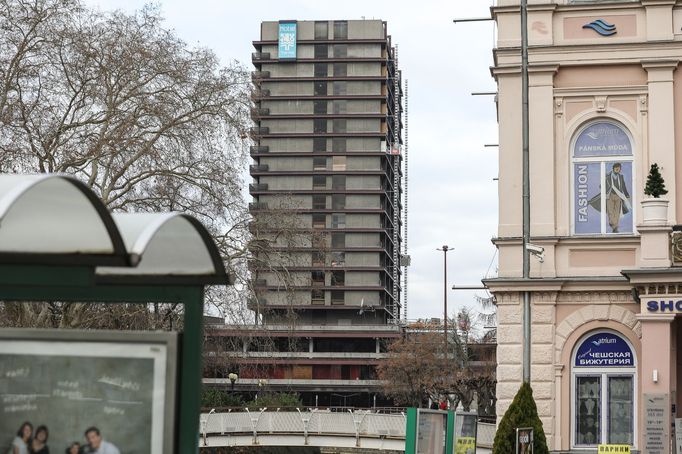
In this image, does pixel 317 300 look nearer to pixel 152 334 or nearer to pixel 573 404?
pixel 573 404

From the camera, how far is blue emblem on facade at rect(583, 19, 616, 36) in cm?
2905

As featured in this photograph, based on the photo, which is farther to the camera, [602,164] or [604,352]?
[602,164]

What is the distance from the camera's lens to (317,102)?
134 metres

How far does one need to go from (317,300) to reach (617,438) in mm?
101972

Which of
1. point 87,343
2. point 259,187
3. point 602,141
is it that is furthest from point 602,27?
point 259,187

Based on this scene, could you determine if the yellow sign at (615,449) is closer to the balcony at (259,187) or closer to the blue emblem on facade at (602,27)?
the blue emblem on facade at (602,27)

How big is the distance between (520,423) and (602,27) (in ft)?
30.4

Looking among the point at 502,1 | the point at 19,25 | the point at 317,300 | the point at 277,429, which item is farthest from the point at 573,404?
the point at 317,300

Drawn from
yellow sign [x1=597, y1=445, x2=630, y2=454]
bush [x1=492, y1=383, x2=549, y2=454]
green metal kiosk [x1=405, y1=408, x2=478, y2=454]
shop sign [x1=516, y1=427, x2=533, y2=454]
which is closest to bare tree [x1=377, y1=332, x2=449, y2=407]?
bush [x1=492, y1=383, x2=549, y2=454]

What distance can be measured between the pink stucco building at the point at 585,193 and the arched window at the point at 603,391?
0.08ft

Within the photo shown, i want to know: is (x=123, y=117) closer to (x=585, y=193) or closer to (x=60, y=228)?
(x=585, y=193)

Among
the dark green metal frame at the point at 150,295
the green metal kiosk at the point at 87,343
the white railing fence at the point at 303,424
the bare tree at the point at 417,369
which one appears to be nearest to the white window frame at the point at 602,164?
the white railing fence at the point at 303,424

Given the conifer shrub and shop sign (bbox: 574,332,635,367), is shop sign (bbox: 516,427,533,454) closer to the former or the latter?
shop sign (bbox: 574,332,635,367)

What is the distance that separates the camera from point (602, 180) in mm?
28719
